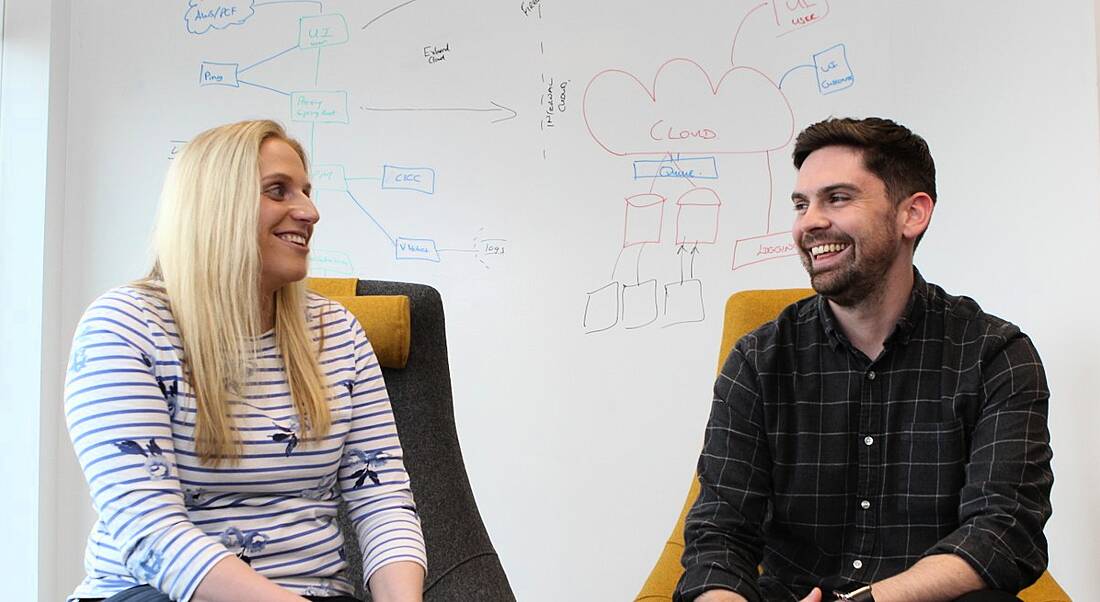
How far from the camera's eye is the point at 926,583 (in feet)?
5.07

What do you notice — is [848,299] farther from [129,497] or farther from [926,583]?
[129,497]

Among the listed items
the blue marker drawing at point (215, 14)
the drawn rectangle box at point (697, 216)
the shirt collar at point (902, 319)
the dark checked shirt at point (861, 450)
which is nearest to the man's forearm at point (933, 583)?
the dark checked shirt at point (861, 450)

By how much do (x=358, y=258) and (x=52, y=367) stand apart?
812mm

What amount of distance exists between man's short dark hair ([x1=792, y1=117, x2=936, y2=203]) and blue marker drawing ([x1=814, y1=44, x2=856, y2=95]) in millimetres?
1248

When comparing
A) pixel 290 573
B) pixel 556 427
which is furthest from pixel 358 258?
pixel 290 573

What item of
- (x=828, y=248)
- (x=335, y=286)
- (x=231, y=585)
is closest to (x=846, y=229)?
(x=828, y=248)

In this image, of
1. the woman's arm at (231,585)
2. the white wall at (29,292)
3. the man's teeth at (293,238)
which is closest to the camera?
the woman's arm at (231,585)

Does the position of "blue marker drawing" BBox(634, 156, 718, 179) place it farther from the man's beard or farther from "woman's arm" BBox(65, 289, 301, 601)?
"woman's arm" BBox(65, 289, 301, 601)

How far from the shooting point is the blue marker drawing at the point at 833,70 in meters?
3.04

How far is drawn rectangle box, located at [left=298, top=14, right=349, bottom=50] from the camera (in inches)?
119

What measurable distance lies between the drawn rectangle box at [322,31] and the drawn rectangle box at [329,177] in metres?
0.32

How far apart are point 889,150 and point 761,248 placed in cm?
121

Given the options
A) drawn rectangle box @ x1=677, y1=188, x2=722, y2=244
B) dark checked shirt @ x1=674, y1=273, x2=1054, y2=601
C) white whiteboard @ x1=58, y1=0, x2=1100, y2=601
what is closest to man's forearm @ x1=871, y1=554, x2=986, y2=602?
dark checked shirt @ x1=674, y1=273, x2=1054, y2=601

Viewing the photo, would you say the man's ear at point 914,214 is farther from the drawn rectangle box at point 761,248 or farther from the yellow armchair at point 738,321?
the drawn rectangle box at point 761,248
